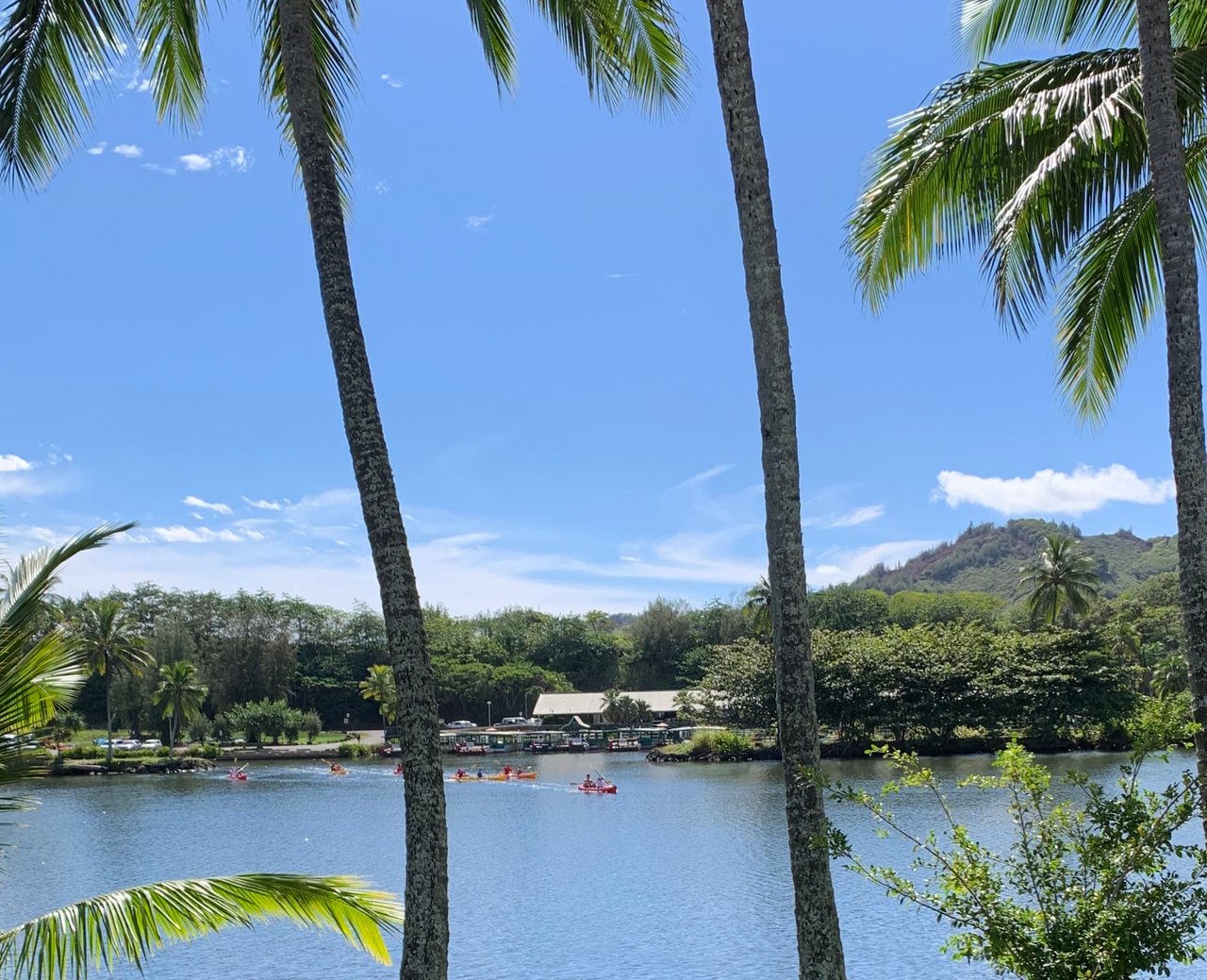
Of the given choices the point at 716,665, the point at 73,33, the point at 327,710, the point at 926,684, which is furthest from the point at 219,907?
the point at 327,710

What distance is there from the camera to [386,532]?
7.05 meters

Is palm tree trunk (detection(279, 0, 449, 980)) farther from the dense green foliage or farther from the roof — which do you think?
the roof

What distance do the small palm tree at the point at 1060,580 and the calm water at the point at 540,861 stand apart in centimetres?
1478

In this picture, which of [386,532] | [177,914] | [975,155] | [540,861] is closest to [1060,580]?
[540,861]

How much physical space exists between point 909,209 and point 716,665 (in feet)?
185

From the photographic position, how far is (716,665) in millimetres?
64375

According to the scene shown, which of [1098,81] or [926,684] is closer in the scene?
[1098,81]

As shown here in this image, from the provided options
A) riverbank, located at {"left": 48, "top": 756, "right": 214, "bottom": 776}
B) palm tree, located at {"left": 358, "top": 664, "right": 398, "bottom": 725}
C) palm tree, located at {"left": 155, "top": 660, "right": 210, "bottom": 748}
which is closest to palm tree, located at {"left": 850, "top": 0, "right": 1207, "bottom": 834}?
riverbank, located at {"left": 48, "top": 756, "right": 214, "bottom": 776}

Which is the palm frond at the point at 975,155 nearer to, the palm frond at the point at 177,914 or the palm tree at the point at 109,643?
the palm frond at the point at 177,914

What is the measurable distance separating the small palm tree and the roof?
31.5 meters

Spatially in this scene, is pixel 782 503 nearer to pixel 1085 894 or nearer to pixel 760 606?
pixel 1085 894

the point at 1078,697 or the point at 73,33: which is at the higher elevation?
the point at 73,33

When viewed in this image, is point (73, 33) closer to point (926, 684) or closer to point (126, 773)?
point (926, 684)

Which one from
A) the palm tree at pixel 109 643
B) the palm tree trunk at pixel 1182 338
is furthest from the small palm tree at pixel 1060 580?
the palm tree trunk at pixel 1182 338
